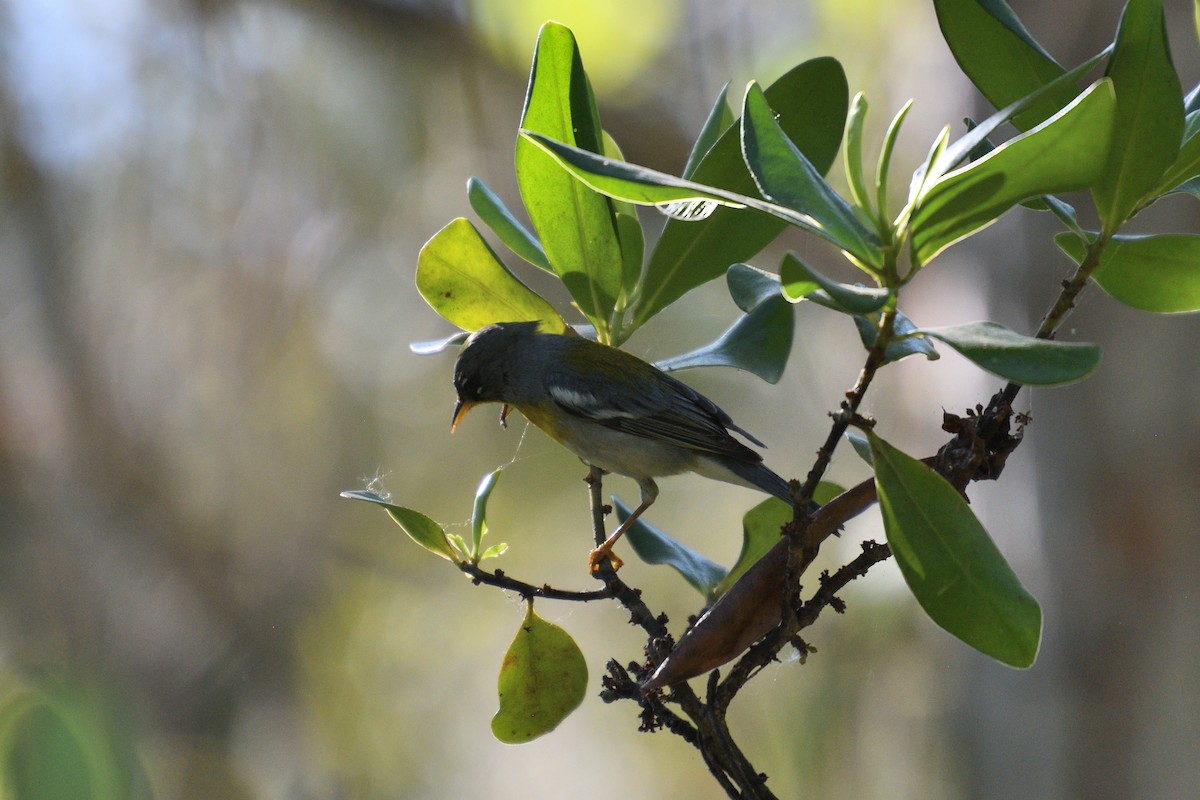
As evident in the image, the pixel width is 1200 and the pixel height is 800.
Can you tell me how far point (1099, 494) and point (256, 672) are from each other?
310cm

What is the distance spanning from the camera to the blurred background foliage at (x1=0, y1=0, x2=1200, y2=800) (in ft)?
10.8

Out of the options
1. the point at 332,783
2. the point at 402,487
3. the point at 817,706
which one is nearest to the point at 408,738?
the point at 332,783

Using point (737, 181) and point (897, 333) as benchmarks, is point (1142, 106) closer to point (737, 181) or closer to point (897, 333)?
point (897, 333)


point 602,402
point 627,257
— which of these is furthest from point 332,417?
point 627,257

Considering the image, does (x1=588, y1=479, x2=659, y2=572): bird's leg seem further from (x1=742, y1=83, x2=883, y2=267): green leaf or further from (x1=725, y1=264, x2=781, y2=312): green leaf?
(x1=742, y1=83, x2=883, y2=267): green leaf

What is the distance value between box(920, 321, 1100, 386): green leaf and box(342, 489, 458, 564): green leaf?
507mm

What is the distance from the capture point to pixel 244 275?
3.44m

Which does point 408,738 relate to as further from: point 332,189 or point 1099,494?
point 1099,494

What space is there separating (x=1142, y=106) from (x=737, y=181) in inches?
13.5

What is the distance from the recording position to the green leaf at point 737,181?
0.85 meters

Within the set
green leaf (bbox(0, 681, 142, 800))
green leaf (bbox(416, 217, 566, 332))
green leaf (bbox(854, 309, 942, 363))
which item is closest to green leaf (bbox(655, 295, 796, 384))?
green leaf (bbox(854, 309, 942, 363))

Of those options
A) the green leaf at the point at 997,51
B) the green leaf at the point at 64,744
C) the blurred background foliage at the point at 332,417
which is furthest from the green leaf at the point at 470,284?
the green leaf at the point at 64,744

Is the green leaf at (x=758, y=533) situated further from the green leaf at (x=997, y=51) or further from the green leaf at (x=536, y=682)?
Result: the green leaf at (x=997, y=51)

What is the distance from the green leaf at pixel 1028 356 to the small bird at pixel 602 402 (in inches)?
35.1
